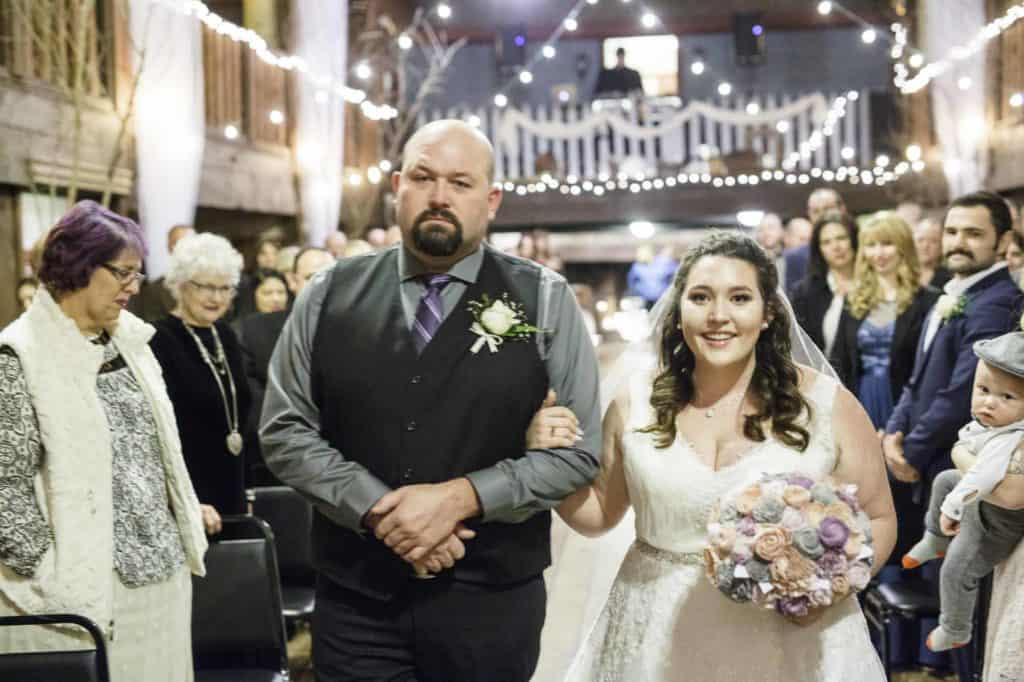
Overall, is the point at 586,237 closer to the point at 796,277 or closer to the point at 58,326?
the point at 796,277

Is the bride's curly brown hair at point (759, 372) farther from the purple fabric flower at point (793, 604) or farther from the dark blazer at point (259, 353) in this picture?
the dark blazer at point (259, 353)

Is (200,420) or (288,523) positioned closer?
(200,420)

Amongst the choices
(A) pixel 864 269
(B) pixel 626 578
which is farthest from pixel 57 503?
(A) pixel 864 269

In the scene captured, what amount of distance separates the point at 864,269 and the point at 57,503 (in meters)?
3.13

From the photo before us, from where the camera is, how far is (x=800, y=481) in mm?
2043

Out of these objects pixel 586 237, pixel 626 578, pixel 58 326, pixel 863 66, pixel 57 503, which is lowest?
pixel 626 578

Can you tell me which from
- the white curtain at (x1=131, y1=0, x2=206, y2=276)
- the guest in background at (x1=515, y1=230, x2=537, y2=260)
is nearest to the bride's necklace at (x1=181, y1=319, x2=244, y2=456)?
the white curtain at (x1=131, y1=0, x2=206, y2=276)

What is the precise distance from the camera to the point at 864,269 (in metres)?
4.46

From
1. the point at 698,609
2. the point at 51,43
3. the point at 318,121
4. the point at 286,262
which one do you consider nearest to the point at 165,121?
the point at 51,43

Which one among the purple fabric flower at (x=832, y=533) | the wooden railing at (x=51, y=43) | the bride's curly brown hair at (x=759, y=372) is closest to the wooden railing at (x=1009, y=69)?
the wooden railing at (x=51, y=43)

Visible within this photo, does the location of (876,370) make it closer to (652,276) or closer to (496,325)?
(496,325)

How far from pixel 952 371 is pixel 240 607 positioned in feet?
7.60

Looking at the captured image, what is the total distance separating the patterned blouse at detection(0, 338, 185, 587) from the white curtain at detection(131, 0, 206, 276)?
434 cm

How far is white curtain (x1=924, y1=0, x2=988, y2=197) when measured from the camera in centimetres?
1017
